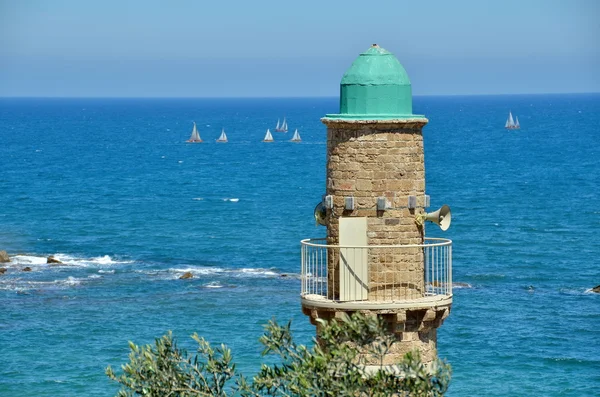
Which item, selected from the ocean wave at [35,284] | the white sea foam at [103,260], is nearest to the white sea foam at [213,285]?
the ocean wave at [35,284]

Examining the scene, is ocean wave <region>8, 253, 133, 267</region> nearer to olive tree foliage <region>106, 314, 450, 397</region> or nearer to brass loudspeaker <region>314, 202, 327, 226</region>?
brass loudspeaker <region>314, 202, 327, 226</region>

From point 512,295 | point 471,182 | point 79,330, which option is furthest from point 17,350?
point 471,182

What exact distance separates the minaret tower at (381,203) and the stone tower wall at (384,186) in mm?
15

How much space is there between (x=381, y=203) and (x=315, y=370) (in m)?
3.26

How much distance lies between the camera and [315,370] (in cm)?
1867

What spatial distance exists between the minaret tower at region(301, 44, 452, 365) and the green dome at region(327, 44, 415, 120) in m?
0.02

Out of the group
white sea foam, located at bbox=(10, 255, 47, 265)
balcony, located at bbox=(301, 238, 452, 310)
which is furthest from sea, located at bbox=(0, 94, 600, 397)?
balcony, located at bbox=(301, 238, 452, 310)

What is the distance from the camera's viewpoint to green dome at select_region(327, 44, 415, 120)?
2080 cm

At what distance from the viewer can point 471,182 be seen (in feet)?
490

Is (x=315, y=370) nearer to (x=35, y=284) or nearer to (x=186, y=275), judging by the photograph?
(x=35, y=284)

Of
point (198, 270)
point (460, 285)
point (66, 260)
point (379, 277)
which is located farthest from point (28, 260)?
point (379, 277)

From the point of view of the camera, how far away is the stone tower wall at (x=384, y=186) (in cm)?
2083

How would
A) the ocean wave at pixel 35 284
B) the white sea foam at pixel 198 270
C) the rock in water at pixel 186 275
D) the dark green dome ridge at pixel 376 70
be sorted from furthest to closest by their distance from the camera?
the white sea foam at pixel 198 270
the rock in water at pixel 186 275
the ocean wave at pixel 35 284
the dark green dome ridge at pixel 376 70

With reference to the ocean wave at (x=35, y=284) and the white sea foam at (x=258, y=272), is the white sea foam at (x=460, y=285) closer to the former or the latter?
the white sea foam at (x=258, y=272)
